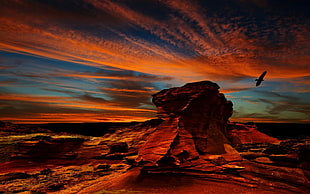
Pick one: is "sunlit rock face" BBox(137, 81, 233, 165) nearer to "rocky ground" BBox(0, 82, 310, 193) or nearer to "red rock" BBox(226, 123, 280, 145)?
"rocky ground" BBox(0, 82, 310, 193)

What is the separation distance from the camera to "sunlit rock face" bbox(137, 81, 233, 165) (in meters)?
12.7

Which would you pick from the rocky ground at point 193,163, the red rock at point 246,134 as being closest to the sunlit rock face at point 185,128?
the rocky ground at point 193,163

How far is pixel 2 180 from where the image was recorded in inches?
754

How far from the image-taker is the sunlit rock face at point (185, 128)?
12.7 m

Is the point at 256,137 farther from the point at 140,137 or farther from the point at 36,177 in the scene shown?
the point at 36,177

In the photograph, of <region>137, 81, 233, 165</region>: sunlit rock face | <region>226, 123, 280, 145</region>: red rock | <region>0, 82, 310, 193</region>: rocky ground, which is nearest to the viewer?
<region>0, 82, 310, 193</region>: rocky ground

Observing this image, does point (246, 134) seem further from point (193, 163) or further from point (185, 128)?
point (193, 163)

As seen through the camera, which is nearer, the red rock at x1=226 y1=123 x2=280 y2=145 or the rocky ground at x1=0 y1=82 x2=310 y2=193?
the rocky ground at x1=0 y1=82 x2=310 y2=193

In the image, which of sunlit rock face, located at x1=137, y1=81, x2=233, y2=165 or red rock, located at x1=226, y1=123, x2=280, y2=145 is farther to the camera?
red rock, located at x1=226, y1=123, x2=280, y2=145

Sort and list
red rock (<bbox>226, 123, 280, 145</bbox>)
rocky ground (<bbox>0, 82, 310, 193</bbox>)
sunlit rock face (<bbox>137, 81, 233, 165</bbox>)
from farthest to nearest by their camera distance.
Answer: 1. red rock (<bbox>226, 123, 280, 145</bbox>)
2. sunlit rock face (<bbox>137, 81, 233, 165</bbox>)
3. rocky ground (<bbox>0, 82, 310, 193</bbox>)

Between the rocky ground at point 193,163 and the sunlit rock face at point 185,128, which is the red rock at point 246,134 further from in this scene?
the sunlit rock face at point 185,128

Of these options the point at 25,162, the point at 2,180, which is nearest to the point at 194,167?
the point at 2,180

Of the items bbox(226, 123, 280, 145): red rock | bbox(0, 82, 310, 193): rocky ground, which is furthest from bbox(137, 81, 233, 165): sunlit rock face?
bbox(226, 123, 280, 145): red rock

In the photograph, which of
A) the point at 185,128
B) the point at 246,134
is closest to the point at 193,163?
the point at 185,128
